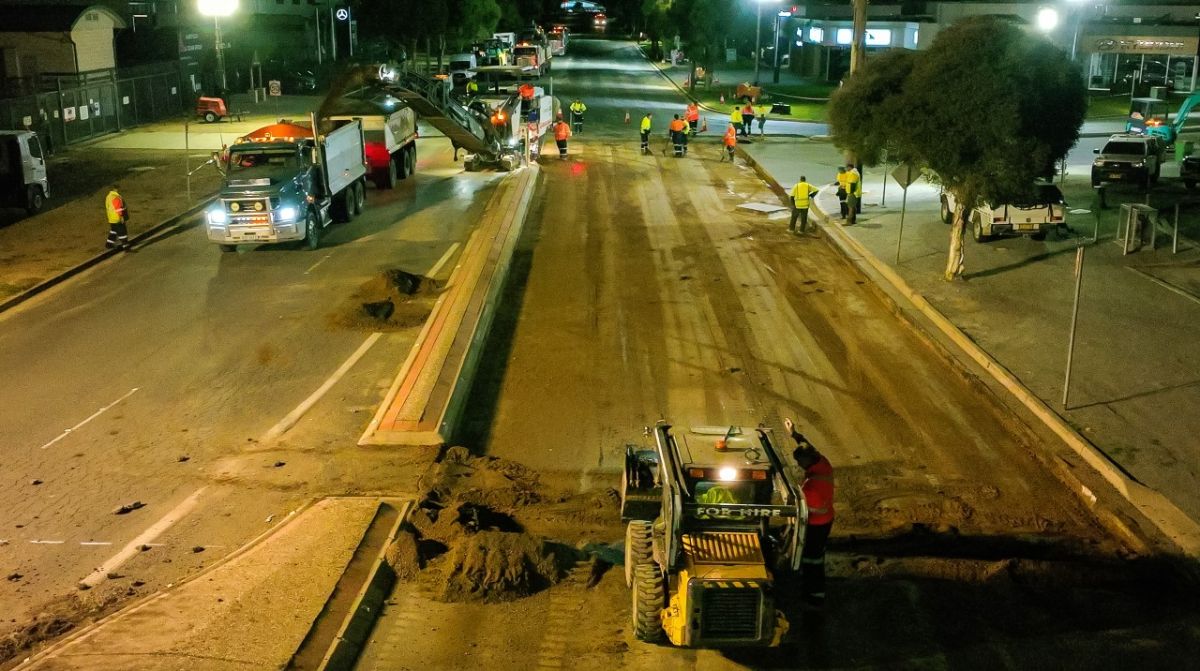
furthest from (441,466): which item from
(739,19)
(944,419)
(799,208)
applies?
(739,19)

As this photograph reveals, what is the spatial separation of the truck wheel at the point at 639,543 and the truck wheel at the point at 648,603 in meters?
0.20

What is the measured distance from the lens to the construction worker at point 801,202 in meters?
26.7

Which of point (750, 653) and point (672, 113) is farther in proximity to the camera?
point (672, 113)

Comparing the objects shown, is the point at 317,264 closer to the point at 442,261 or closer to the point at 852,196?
the point at 442,261

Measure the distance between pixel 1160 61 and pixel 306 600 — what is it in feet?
230

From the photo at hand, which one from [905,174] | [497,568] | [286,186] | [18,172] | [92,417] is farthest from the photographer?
[18,172]

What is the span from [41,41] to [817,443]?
148 ft

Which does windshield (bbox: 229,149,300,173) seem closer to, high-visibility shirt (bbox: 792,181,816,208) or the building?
high-visibility shirt (bbox: 792,181,816,208)

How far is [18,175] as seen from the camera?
28.7 metres

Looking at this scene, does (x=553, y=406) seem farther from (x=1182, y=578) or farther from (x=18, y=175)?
(x=18, y=175)

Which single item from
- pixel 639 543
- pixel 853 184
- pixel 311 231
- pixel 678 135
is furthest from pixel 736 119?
pixel 639 543

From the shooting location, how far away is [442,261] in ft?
79.4

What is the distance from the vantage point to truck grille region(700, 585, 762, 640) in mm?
8227

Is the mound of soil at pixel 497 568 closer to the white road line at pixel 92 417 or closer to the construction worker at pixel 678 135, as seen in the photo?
the white road line at pixel 92 417
